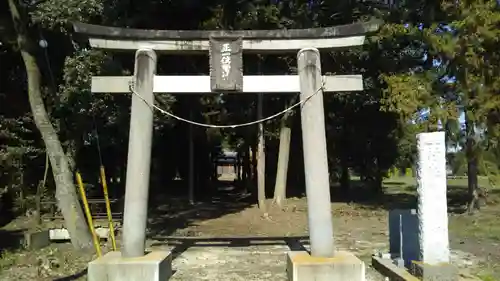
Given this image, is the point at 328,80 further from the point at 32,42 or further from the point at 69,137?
the point at 69,137

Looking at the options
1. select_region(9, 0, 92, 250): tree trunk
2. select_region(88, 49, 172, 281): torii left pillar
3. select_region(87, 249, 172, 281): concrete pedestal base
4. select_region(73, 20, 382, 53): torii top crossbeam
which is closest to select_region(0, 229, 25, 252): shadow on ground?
select_region(9, 0, 92, 250): tree trunk

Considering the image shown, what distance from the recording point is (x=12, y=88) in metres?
18.3

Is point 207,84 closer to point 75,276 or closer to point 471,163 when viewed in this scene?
point 75,276

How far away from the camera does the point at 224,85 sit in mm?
8750

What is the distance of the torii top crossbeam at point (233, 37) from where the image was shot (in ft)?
29.0

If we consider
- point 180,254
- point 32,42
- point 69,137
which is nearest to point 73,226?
point 180,254

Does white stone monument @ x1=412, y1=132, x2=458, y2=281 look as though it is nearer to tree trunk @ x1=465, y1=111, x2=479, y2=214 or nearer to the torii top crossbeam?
the torii top crossbeam

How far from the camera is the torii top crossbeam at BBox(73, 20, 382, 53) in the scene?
8828 mm

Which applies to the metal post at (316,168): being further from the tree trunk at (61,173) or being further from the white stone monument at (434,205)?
the tree trunk at (61,173)

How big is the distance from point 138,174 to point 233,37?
2758 millimetres

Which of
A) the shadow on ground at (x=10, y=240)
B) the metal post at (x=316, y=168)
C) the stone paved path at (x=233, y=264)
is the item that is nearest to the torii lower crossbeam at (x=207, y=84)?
the metal post at (x=316, y=168)

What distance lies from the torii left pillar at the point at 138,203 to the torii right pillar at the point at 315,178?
2303 mm

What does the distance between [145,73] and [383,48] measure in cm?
1314

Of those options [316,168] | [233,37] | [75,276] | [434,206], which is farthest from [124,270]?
[434,206]
